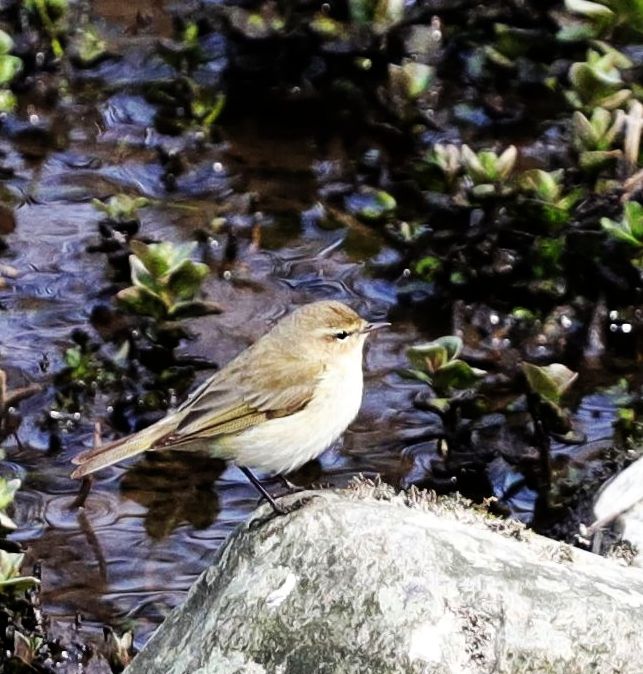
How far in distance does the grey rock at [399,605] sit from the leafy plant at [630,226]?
3.08m

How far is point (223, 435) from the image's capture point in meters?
6.54

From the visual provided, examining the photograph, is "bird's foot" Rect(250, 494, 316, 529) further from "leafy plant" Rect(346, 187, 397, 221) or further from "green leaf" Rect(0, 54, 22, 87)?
"green leaf" Rect(0, 54, 22, 87)

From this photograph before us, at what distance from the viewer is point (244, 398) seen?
21.7ft

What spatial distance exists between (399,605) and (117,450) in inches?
70.6

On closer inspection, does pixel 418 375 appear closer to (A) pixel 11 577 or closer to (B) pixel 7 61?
(A) pixel 11 577

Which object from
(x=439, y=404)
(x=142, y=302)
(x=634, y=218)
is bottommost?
(x=439, y=404)

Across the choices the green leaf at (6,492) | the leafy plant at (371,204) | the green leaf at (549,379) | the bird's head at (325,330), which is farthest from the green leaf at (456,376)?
the green leaf at (6,492)

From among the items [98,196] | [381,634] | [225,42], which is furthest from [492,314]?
[381,634]

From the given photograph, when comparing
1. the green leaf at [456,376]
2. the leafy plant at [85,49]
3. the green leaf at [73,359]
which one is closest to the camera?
the green leaf at [456,376]

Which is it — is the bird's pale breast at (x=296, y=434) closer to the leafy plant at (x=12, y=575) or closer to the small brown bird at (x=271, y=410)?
the small brown bird at (x=271, y=410)

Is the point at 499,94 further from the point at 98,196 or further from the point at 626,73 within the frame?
the point at 98,196

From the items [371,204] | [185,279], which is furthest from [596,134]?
[185,279]

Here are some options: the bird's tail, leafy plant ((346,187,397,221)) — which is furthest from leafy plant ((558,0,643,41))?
the bird's tail

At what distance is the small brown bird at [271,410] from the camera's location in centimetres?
650
